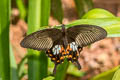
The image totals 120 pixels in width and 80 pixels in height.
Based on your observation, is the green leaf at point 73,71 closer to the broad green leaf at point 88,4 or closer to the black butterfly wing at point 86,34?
the broad green leaf at point 88,4

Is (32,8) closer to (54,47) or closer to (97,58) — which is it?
(54,47)

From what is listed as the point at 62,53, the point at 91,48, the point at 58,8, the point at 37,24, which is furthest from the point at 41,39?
the point at 91,48

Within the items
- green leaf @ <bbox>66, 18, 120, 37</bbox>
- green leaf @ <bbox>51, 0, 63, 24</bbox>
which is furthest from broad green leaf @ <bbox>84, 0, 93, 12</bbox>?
green leaf @ <bbox>66, 18, 120, 37</bbox>

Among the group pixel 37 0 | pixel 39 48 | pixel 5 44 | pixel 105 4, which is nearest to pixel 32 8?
pixel 37 0

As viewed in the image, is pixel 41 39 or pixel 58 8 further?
pixel 58 8

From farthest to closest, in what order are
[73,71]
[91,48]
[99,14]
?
1. [91,48]
2. [73,71]
3. [99,14]

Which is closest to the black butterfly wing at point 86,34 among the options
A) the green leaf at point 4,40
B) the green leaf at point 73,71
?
the green leaf at point 4,40

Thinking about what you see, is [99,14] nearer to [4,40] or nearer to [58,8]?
[4,40]
